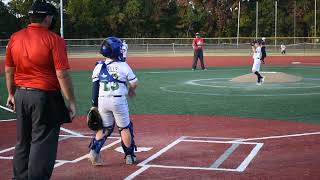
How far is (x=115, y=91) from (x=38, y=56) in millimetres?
2344

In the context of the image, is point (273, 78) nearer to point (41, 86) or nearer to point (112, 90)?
point (112, 90)

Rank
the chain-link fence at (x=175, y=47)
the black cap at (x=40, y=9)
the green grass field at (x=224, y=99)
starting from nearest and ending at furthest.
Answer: the black cap at (x=40, y=9) < the green grass field at (x=224, y=99) < the chain-link fence at (x=175, y=47)

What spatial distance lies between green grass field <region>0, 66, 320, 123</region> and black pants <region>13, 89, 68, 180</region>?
26.7 feet

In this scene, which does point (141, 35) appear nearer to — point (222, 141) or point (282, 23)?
point (282, 23)

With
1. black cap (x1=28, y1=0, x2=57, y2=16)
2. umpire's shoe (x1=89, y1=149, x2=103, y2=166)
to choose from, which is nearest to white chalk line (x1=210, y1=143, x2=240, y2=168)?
umpire's shoe (x1=89, y1=149, x2=103, y2=166)

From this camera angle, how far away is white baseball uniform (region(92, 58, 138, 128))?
777 centimetres

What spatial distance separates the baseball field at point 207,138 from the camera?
762cm

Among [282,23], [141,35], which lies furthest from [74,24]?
[282,23]

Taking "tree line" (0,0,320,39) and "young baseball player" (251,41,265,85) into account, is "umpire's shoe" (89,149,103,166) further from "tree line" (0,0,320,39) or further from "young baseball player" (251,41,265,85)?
"tree line" (0,0,320,39)

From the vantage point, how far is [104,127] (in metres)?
7.95

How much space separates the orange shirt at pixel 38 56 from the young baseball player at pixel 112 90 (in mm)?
2084

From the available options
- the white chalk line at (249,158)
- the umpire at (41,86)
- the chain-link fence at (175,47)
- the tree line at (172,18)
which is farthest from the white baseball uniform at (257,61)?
the tree line at (172,18)

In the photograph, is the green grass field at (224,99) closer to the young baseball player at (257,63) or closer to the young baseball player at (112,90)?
the young baseball player at (257,63)

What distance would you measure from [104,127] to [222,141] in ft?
9.21
